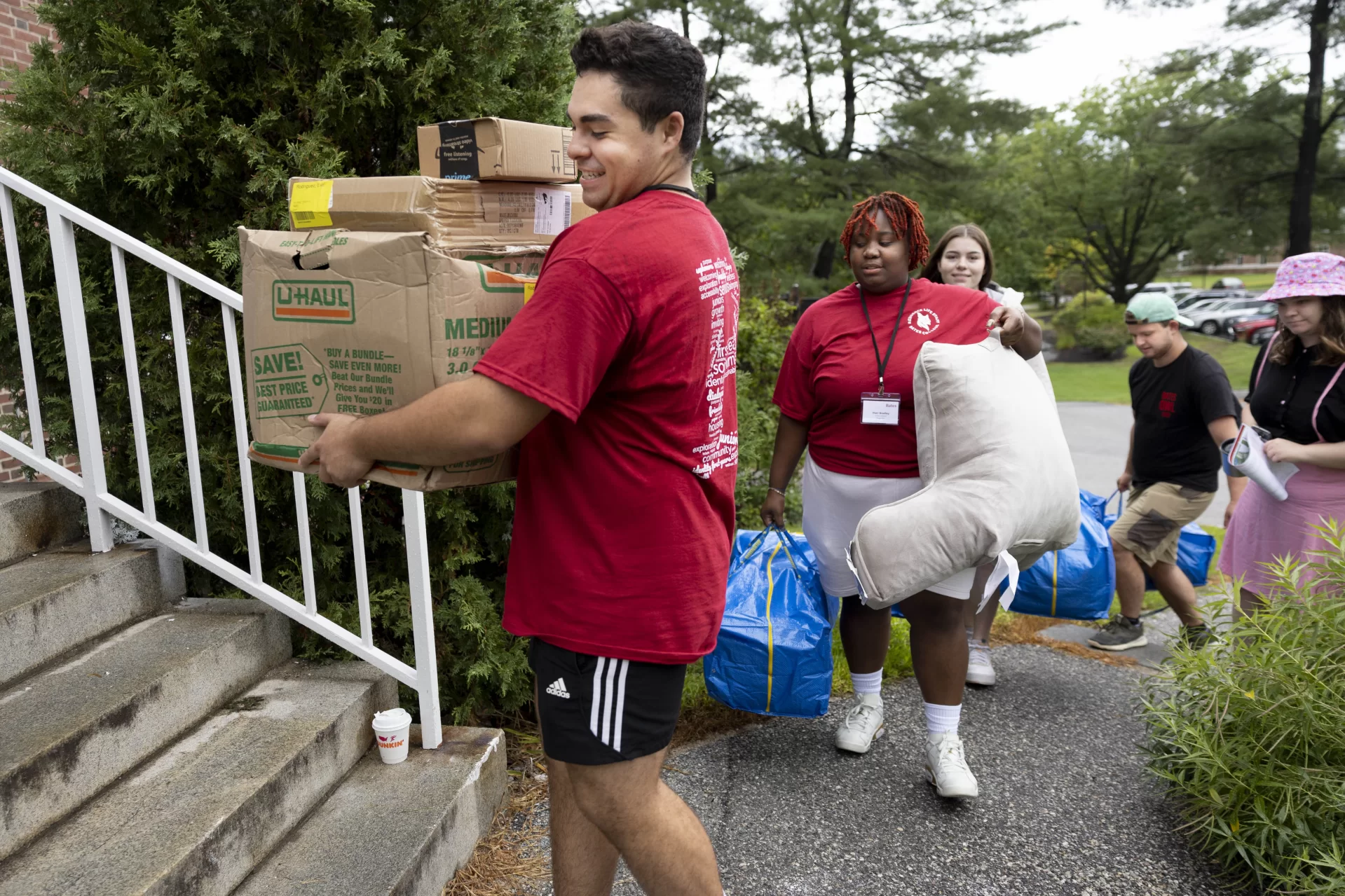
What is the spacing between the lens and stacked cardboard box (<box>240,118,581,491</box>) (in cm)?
150

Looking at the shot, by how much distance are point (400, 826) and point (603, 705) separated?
1.06 meters

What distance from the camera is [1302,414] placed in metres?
3.24

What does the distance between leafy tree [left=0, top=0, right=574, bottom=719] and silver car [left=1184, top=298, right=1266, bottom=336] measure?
111 feet

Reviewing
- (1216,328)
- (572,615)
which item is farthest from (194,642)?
(1216,328)

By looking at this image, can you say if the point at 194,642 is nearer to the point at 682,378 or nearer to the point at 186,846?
the point at 186,846

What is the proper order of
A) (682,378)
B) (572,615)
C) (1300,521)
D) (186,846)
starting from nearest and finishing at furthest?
(682,378) → (572,615) → (186,846) → (1300,521)

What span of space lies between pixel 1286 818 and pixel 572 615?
2.01m

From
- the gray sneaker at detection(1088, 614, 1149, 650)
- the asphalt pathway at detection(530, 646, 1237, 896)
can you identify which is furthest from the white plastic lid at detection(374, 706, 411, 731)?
the gray sneaker at detection(1088, 614, 1149, 650)

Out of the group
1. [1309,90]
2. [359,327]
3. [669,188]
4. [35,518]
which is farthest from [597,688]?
[1309,90]

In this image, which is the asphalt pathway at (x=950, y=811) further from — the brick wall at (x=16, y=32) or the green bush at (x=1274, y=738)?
the brick wall at (x=16, y=32)

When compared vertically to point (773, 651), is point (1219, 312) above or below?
below

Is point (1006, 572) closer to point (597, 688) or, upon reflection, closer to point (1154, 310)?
point (597, 688)

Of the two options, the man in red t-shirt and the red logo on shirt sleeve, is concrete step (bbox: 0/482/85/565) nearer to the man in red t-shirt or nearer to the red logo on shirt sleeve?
the man in red t-shirt

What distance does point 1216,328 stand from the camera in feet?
103
